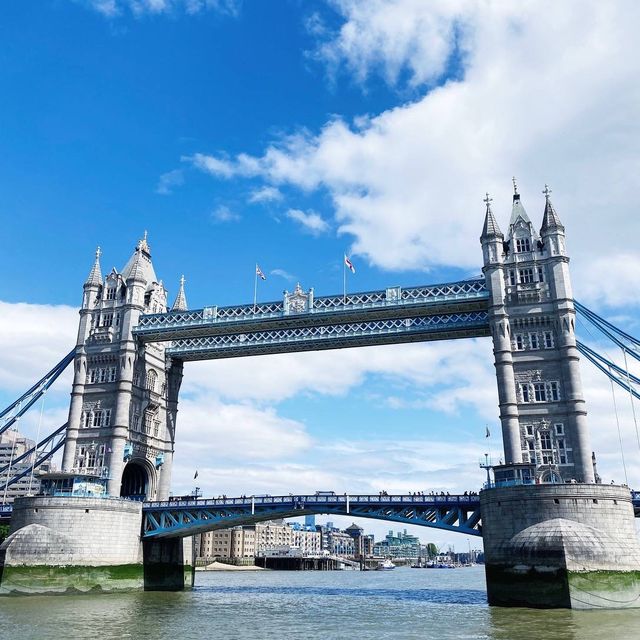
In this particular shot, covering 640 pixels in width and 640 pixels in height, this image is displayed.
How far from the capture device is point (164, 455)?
78625 millimetres

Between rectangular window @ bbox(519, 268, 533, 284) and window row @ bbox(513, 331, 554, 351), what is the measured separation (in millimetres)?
5186

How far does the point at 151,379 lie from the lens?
257 ft

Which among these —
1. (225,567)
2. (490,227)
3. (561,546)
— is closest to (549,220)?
(490,227)

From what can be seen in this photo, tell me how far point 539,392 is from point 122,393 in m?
42.7

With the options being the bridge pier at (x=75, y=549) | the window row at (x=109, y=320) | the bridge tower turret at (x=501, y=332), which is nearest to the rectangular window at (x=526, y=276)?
the bridge tower turret at (x=501, y=332)

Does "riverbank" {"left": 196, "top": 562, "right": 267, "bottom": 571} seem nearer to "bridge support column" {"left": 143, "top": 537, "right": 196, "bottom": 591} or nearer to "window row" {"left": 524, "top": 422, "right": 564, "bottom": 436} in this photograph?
"bridge support column" {"left": 143, "top": 537, "right": 196, "bottom": 591}

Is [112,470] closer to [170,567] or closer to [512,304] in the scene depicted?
[170,567]

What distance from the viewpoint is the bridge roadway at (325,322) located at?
68.1m

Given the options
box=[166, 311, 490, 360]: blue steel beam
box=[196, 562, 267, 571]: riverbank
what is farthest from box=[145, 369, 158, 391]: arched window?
box=[196, 562, 267, 571]: riverbank

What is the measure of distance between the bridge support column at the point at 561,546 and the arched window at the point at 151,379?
41092 mm

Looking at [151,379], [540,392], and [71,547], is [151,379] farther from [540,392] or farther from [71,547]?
[540,392]

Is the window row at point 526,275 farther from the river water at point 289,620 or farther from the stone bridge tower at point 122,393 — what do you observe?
the stone bridge tower at point 122,393

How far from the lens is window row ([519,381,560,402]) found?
198ft

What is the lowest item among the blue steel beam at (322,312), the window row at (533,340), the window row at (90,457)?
the window row at (90,457)
